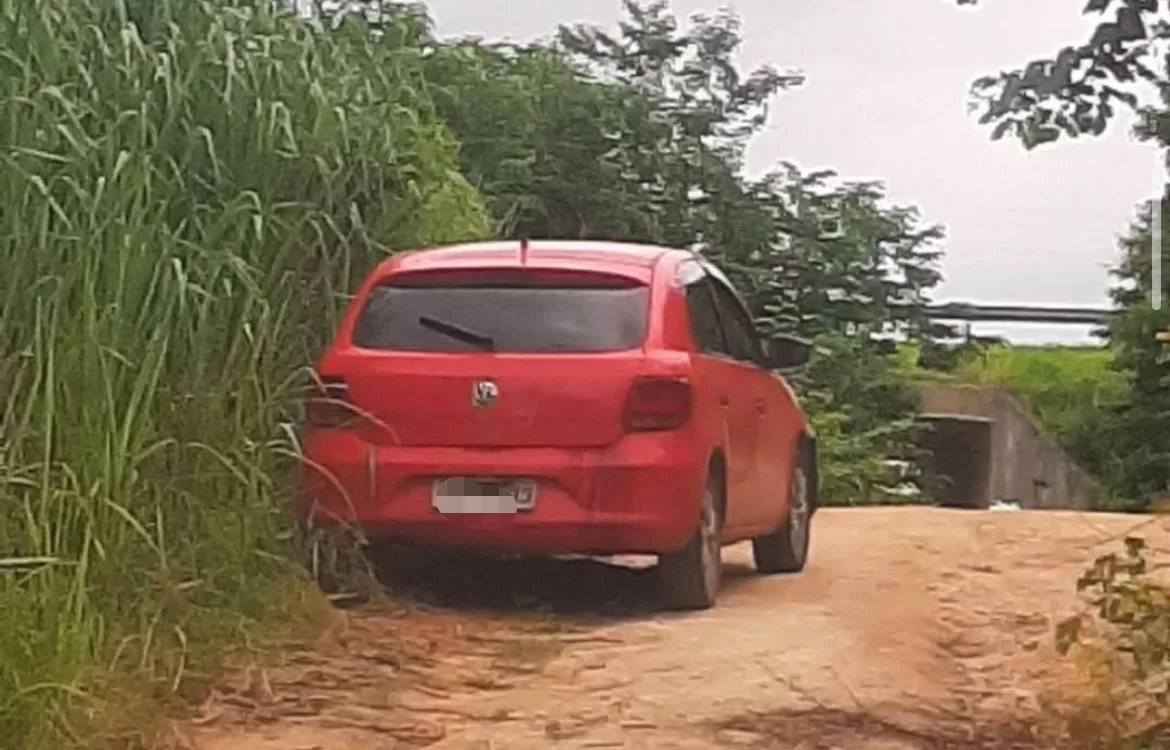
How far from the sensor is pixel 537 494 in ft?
26.3

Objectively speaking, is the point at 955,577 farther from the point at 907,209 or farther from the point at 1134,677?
the point at 907,209

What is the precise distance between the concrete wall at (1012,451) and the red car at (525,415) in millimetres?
11714

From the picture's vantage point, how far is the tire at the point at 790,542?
1030cm

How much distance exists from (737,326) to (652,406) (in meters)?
1.61

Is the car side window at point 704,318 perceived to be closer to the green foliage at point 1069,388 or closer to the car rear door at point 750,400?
the car rear door at point 750,400

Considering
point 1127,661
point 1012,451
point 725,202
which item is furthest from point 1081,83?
point 1012,451

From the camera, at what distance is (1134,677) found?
579cm

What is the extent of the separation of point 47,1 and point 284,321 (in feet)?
5.16

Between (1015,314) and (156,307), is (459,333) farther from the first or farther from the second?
(1015,314)

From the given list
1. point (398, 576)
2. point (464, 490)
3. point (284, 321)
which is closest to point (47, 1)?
point (284, 321)

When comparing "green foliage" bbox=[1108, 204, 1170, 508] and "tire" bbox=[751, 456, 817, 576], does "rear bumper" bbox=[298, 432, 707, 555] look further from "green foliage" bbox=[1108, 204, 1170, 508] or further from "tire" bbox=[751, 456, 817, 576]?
"green foliage" bbox=[1108, 204, 1170, 508]

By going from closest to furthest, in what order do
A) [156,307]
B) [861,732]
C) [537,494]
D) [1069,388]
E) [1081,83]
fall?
1. [1081,83]
2. [861,732]
3. [156,307]
4. [537,494]
5. [1069,388]

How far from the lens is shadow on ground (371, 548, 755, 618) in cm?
864

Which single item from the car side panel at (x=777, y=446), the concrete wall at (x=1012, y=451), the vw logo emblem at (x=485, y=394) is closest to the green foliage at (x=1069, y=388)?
the concrete wall at (x=1012, y=451)
